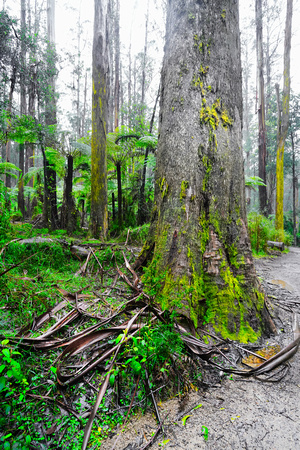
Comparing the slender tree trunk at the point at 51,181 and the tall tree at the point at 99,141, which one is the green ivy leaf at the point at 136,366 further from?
the slender tree trunk at the point at 51,181

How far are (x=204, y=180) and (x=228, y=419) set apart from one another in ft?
4.91

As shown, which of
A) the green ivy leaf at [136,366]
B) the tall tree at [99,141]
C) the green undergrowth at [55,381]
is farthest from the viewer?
the tall tree at [99,141]

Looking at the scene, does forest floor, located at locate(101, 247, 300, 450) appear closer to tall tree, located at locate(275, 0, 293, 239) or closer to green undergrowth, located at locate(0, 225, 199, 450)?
green undergrowth, located at locate(0, 225, 199, 450)

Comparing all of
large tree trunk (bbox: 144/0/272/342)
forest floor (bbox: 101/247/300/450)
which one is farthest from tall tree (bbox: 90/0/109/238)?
forest floor (bbox: 101/247/300/450)

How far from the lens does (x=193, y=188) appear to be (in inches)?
72.2

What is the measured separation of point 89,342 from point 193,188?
4.29ft

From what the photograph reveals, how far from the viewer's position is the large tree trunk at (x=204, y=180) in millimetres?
1689

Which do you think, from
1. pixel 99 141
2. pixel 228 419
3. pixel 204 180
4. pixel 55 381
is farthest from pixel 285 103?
pixel 55 381

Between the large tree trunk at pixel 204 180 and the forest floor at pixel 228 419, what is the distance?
393mm

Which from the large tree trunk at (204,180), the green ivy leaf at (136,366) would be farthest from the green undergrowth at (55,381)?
the large tree trunk at (204,180)

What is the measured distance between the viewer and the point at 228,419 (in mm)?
1033

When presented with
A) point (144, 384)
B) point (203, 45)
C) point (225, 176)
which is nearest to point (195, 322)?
point (144, 384)

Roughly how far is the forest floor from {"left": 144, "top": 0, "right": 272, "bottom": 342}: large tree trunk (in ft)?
1.29

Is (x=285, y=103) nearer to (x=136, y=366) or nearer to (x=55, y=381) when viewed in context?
(x=136, y=366)
